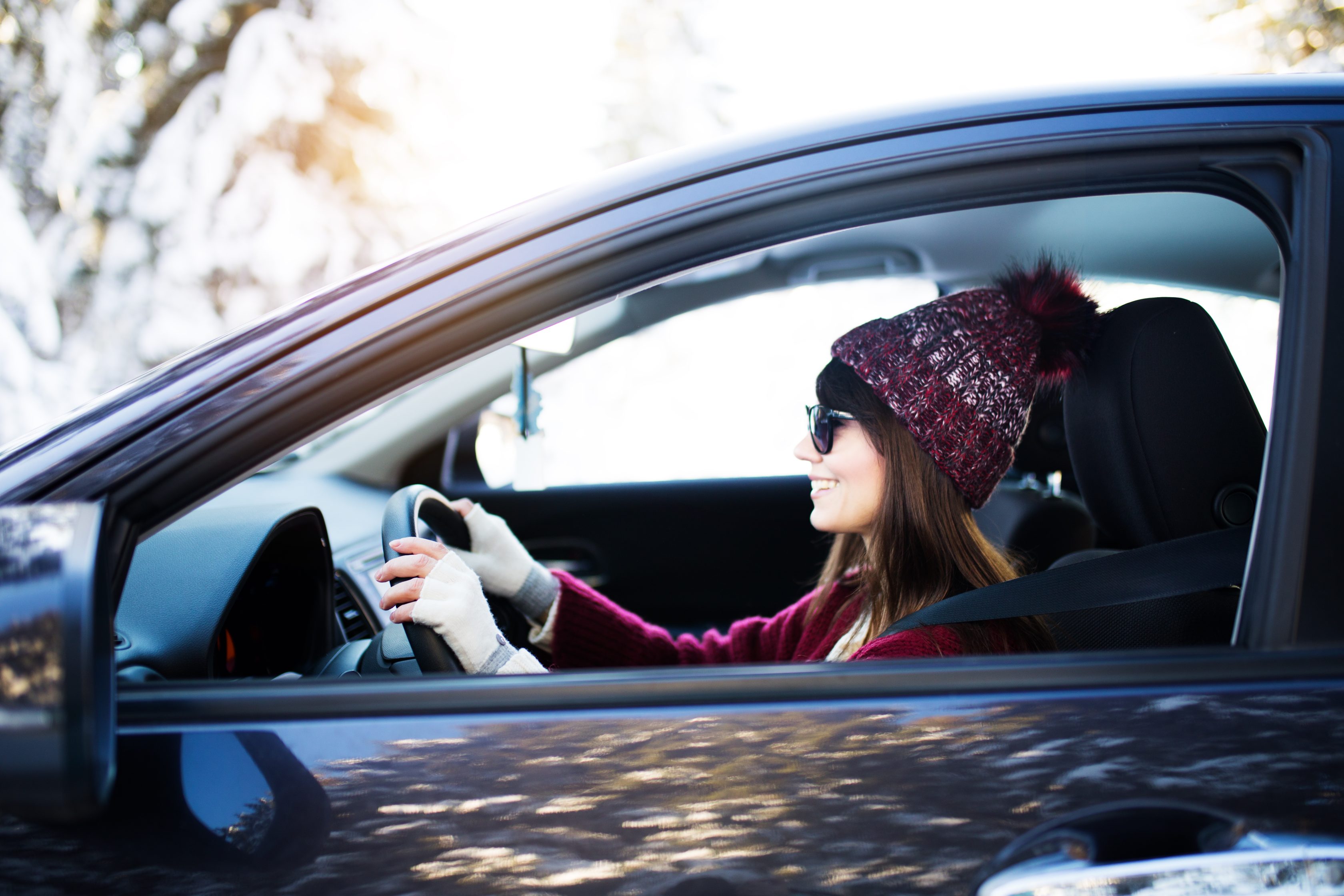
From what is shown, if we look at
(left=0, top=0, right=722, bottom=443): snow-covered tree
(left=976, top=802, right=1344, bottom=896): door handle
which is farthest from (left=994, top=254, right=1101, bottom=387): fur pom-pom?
(left=0, top=0, right=722, bottom=443): snow-covered tree

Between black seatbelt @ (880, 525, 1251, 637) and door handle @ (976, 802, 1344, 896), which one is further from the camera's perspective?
black seatbelt @ (880, 525, 1251, 637)

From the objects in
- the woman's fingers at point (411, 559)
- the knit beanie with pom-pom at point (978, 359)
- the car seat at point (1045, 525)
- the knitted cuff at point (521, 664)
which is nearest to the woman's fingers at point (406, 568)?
the woman's fingers at point (411, 559)

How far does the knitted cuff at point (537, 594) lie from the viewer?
185cm

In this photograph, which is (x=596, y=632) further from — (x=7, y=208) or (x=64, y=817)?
(x=7, y=208)

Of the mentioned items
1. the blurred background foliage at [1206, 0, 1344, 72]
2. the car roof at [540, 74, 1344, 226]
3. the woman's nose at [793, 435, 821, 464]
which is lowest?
the woman's nose at [793, 435, 821, 464]

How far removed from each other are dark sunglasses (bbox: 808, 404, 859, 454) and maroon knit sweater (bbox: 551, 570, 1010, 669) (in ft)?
0.97

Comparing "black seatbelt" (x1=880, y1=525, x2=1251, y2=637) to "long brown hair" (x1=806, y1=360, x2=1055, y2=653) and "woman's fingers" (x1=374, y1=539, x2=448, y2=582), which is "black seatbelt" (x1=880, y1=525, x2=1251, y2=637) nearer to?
"long brown hair" (x1=806, y1=360, x2=1055, y2=653)

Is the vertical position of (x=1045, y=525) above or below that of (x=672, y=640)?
above

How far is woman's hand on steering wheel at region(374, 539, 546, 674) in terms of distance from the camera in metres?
1.18

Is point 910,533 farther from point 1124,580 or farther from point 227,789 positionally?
point 227,789

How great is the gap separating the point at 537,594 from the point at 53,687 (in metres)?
1.13

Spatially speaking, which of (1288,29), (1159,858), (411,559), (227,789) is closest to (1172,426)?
(1159,858)

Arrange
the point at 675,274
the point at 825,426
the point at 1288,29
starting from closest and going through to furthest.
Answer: the point at 675,274 → the point at 825,426 → the point at 1288,29

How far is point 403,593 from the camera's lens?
1.21 metres
